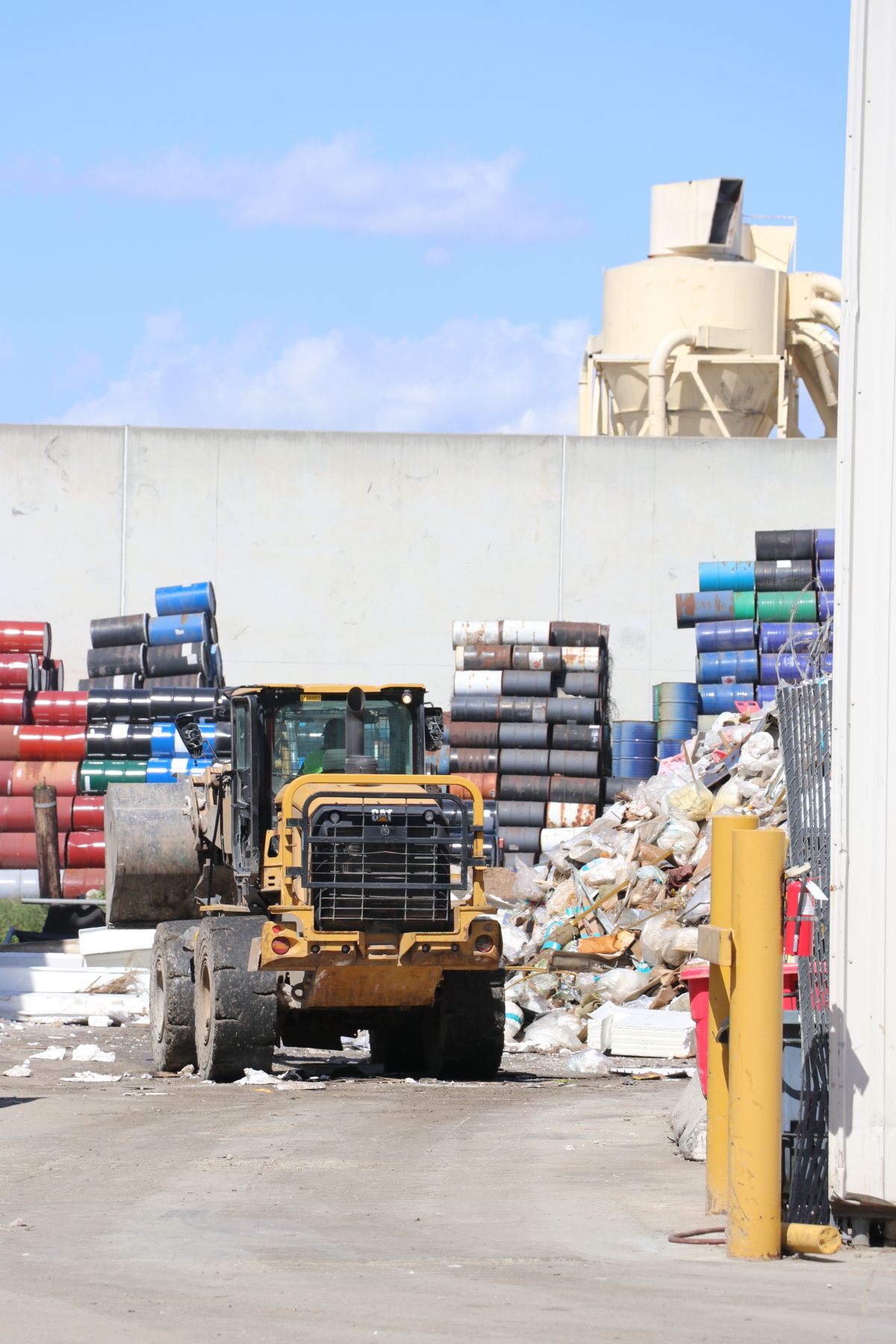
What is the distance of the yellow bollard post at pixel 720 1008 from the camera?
6148mm

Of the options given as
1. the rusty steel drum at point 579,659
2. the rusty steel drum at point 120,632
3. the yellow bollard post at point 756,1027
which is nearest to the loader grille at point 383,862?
the yellow bollard post at point 756,1027

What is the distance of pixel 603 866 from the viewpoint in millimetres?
19000

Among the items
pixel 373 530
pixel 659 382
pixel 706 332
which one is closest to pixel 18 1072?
pixel 373 530

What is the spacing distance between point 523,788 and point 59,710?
647cm

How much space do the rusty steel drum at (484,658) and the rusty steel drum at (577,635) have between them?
75 cm

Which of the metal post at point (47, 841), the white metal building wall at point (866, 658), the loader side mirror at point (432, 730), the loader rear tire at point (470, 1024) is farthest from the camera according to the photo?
the metal post at point (47, 841)

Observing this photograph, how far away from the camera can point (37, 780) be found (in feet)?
81.0

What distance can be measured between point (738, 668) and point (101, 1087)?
1476 centimetres

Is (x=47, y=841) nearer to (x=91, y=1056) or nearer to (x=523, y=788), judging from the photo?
(x=523, y=788)

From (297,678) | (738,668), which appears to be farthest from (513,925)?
(297,678)

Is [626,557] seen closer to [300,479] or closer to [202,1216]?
[300,479]

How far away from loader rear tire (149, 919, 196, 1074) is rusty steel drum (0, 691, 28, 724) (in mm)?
12055

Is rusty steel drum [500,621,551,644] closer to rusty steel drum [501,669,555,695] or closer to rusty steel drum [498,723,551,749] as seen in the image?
rusty steel drum [501,669,555,695]

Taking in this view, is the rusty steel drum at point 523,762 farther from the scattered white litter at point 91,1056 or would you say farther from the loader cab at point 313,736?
the loader cab at point 313,736
